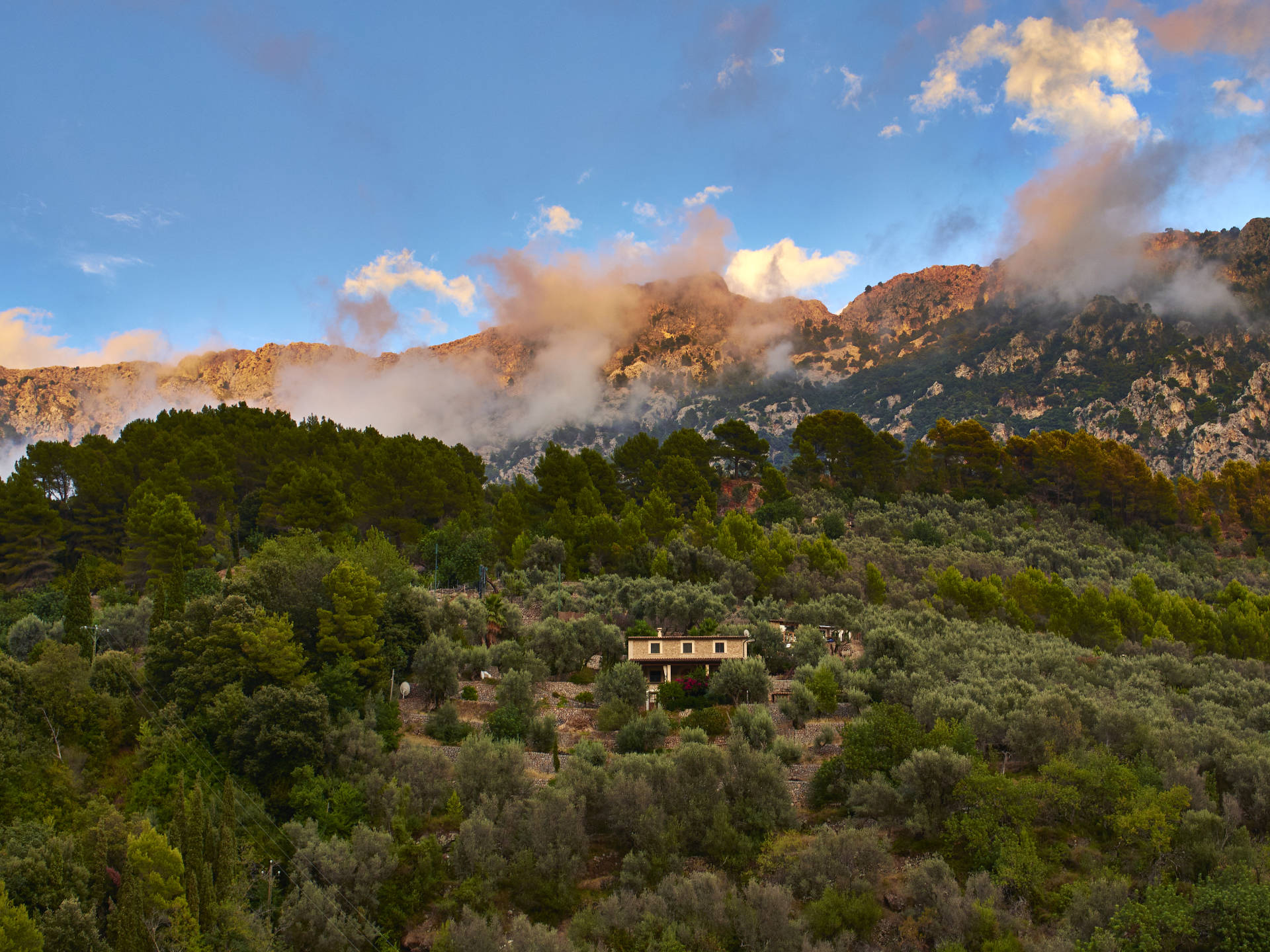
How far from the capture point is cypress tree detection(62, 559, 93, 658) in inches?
1040

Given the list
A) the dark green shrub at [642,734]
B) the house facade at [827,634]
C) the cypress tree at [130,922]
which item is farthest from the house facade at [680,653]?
the cypress tree at [130,922]

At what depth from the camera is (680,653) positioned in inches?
1209

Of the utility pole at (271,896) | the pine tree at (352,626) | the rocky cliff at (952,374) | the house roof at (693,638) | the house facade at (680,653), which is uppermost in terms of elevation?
the rocky cliff at (952,374)

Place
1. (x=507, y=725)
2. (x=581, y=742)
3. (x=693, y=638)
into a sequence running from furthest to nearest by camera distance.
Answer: (x=693, y=638), (x=507, y=725), (x=581, y=742)

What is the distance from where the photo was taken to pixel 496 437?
602 feet

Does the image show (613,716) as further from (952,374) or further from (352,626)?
(952,374)

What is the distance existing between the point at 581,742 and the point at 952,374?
14701 centimetres

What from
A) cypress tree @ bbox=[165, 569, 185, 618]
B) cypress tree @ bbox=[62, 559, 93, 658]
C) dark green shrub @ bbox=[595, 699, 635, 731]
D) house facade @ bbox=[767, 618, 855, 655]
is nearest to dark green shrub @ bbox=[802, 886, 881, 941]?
dark green shrub @ bbox=[595, 699, 635, 731]

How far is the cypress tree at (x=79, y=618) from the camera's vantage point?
26.4m

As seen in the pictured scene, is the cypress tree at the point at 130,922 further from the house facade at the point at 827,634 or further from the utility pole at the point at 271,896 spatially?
the house facade at the point at 827,634

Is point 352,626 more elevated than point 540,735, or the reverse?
point 352,626

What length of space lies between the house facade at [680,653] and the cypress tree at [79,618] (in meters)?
19.6

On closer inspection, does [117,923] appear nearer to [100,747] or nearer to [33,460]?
[100,747]

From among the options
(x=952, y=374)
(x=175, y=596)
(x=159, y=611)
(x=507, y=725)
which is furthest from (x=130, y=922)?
(x=952, y=374)
